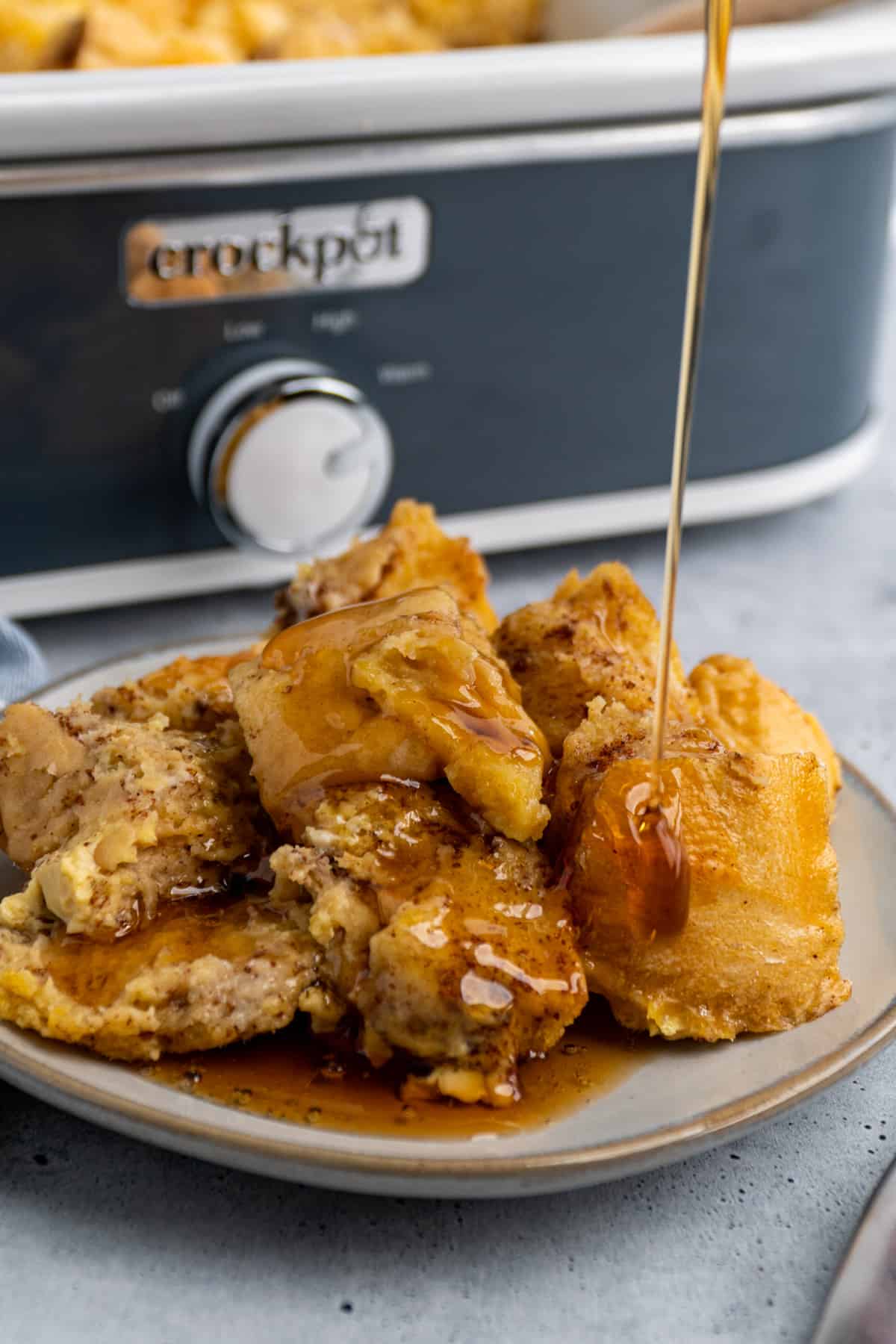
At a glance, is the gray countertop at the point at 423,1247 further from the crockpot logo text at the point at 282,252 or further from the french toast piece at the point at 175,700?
the crockpot logo text at the point at 282,252

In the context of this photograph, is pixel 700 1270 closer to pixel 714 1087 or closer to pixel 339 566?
pixel 714 1087

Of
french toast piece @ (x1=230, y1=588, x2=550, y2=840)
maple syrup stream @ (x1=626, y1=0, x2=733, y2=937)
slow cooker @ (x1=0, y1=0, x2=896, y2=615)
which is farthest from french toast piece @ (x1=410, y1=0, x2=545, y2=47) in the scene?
french toast piece @ (x1=230, y1=588, x2=550, y2=840)

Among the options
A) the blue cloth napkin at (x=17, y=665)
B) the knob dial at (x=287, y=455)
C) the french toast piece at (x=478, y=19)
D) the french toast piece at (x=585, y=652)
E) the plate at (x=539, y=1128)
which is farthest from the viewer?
the french toast piece at (x=478, y=19)

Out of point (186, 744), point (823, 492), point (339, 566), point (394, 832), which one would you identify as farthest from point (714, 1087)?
point (823, 492)

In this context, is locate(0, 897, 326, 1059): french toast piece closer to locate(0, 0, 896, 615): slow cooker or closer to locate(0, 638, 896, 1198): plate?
locate(0, 638, 896, 1198): plate

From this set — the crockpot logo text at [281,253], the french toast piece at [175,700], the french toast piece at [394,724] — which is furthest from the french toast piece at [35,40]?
the french toast piece at [394,724]

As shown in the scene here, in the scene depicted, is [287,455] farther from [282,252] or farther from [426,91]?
[426,91]

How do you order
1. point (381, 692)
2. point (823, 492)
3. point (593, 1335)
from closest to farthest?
point (593, 1335), point (381, 692), point (823, 492)

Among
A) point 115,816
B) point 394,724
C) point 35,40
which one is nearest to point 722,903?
point 394,724
